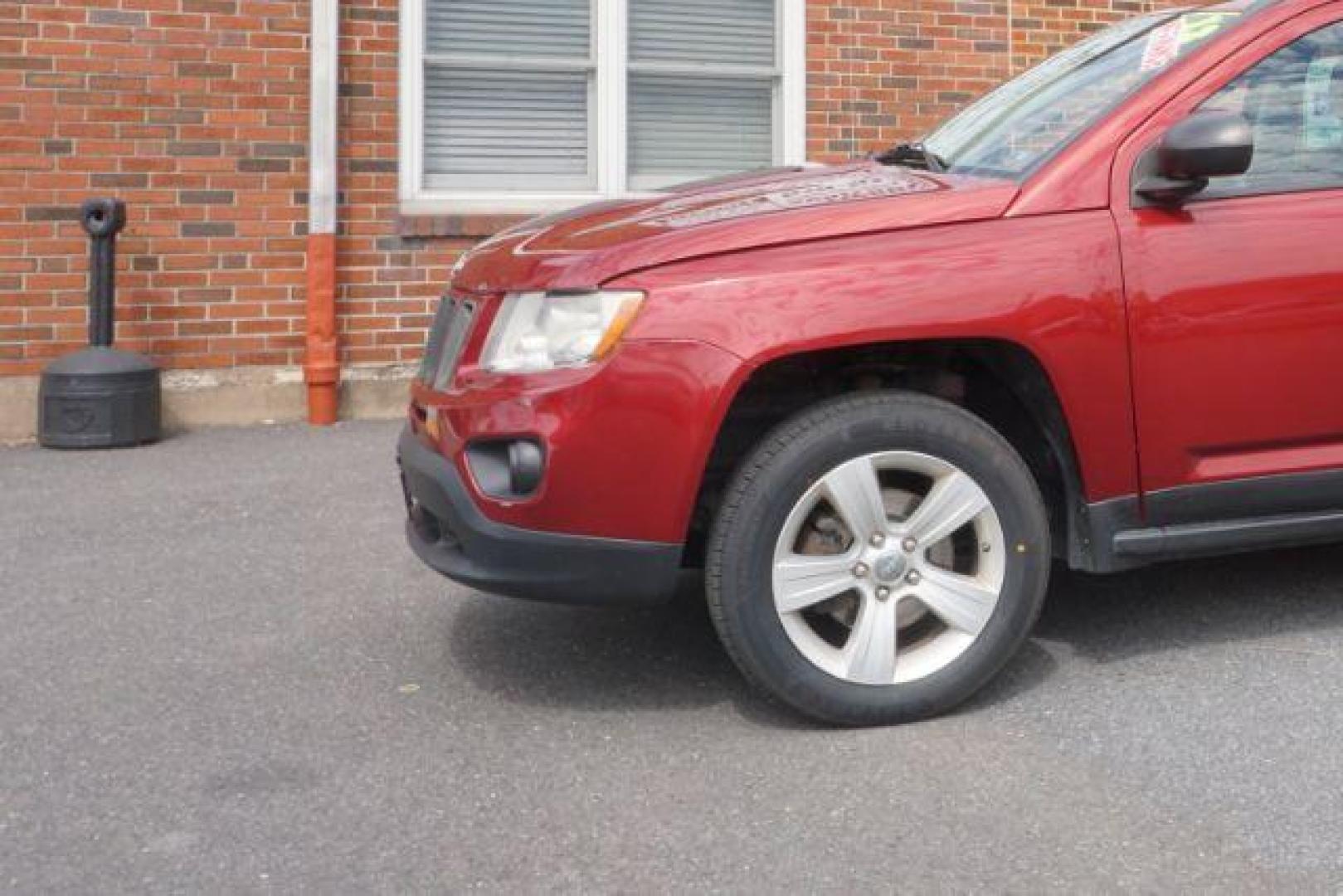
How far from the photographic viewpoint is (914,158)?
4172 mm

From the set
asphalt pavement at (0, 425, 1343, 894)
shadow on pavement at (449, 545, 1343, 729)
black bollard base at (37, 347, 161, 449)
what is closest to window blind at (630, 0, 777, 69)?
black bollard base at (37, 347, 161, 449)

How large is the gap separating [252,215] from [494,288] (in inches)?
174

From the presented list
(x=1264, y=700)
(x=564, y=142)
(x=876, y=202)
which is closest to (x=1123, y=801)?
(x=1264, y=700)

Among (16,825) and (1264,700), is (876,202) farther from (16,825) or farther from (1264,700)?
(16,825)

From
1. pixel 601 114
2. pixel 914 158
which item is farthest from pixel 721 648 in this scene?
pixel 601 114

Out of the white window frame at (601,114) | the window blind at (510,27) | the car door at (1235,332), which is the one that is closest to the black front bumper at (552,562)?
the car door at (1235,332)

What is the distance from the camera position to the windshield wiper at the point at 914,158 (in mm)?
3990

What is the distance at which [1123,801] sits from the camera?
2.92m

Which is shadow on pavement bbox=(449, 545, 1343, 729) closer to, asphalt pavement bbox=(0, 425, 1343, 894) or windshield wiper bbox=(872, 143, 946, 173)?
asphalt pavement bbox=(0, 425, 1343, 894)

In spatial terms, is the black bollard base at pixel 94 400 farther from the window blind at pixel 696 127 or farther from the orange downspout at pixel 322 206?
the window blind at pixel 696 127

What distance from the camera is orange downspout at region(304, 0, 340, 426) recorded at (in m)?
7.32

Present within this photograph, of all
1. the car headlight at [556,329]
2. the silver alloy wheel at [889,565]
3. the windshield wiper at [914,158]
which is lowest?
the silver alloy wheel at [889,565]

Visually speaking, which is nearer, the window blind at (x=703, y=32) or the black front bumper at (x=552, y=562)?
the black front bumper at (x=552, y=562)

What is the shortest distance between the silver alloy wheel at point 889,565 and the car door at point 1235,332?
476 mm
